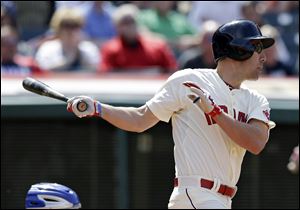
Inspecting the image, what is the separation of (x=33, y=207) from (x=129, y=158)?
3.09m

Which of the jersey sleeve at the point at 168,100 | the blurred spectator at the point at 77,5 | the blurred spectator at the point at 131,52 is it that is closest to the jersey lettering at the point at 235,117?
the jersey sleeve at the point at 168,100

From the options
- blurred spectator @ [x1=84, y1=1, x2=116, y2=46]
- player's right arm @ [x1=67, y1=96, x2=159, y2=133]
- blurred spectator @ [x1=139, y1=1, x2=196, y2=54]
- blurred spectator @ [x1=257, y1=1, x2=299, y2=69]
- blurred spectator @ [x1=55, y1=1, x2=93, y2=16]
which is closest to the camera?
player's right arm @ [x1=67, y1=96, x2=159, y2=133]

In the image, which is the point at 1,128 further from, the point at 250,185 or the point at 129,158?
the point at 250,185

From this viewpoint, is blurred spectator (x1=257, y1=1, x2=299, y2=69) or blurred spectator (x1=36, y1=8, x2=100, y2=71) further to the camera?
blurred spectator (x1=36, y1=8, x2=100, y2=71)

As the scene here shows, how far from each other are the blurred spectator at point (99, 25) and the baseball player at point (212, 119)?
15.4 ft

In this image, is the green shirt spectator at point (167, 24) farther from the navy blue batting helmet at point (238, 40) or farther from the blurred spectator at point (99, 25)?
the navy blue batting helmet at point (238, 40)

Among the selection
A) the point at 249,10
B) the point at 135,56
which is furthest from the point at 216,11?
the point at 135,56

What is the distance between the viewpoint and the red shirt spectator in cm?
899

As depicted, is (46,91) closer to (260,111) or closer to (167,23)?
(260,111)

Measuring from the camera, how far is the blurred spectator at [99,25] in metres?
9.48

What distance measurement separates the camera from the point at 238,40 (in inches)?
185

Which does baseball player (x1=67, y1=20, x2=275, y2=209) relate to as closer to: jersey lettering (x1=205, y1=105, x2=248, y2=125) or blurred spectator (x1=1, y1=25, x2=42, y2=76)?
jersey lettering (x1=205, y1=105, x2=248, y2=125)

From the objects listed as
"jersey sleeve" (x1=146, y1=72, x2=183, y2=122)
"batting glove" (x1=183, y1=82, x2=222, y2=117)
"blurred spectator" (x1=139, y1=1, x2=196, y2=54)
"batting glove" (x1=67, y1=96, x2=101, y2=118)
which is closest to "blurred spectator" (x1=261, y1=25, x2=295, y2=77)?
"blurred spectator" (x1=139, y1=1, x2=196, y2=54)

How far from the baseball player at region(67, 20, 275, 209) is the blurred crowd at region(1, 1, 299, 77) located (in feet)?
12.9
